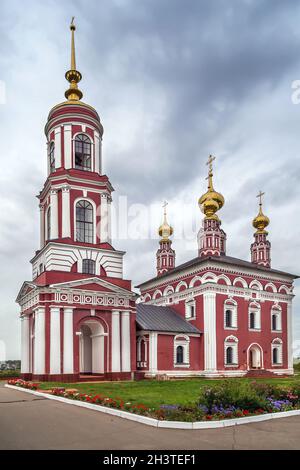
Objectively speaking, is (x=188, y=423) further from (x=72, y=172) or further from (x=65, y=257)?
(x=72, y=172)

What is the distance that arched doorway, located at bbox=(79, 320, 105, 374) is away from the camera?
28.7 metres

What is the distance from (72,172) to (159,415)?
71.3ft

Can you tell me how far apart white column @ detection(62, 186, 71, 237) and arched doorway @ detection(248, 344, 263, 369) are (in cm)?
1847

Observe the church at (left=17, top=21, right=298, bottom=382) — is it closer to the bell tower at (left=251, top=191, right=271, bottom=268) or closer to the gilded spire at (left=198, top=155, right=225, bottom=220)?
the gilded spire at (left=198, top=155, right=225, bottom=220)

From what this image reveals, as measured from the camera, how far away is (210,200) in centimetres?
4066

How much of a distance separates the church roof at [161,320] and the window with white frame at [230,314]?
2576 millimetres

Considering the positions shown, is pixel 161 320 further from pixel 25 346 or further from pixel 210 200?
pixel 210 200

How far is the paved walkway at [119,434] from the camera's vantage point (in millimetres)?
8312

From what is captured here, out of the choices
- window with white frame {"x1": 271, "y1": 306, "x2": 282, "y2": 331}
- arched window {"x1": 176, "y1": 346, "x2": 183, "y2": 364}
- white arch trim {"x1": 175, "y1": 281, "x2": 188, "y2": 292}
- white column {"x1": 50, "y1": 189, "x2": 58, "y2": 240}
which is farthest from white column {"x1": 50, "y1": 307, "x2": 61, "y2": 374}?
window with white frame {"x1": 271, "y1": 306, "x2": 282, "y2": 331}

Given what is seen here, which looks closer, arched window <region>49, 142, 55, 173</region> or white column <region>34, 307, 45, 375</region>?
white column <region>34, 307, 45, 375</region>

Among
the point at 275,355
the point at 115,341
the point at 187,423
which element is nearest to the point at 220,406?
the point at 187,423

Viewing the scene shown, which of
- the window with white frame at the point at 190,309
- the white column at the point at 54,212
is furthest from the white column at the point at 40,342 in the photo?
the window with white frame at the point at 190,309

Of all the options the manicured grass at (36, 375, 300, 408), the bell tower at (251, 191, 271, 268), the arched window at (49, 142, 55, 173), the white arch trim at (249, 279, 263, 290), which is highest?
the arched window at (49, 142, 55, 173)
